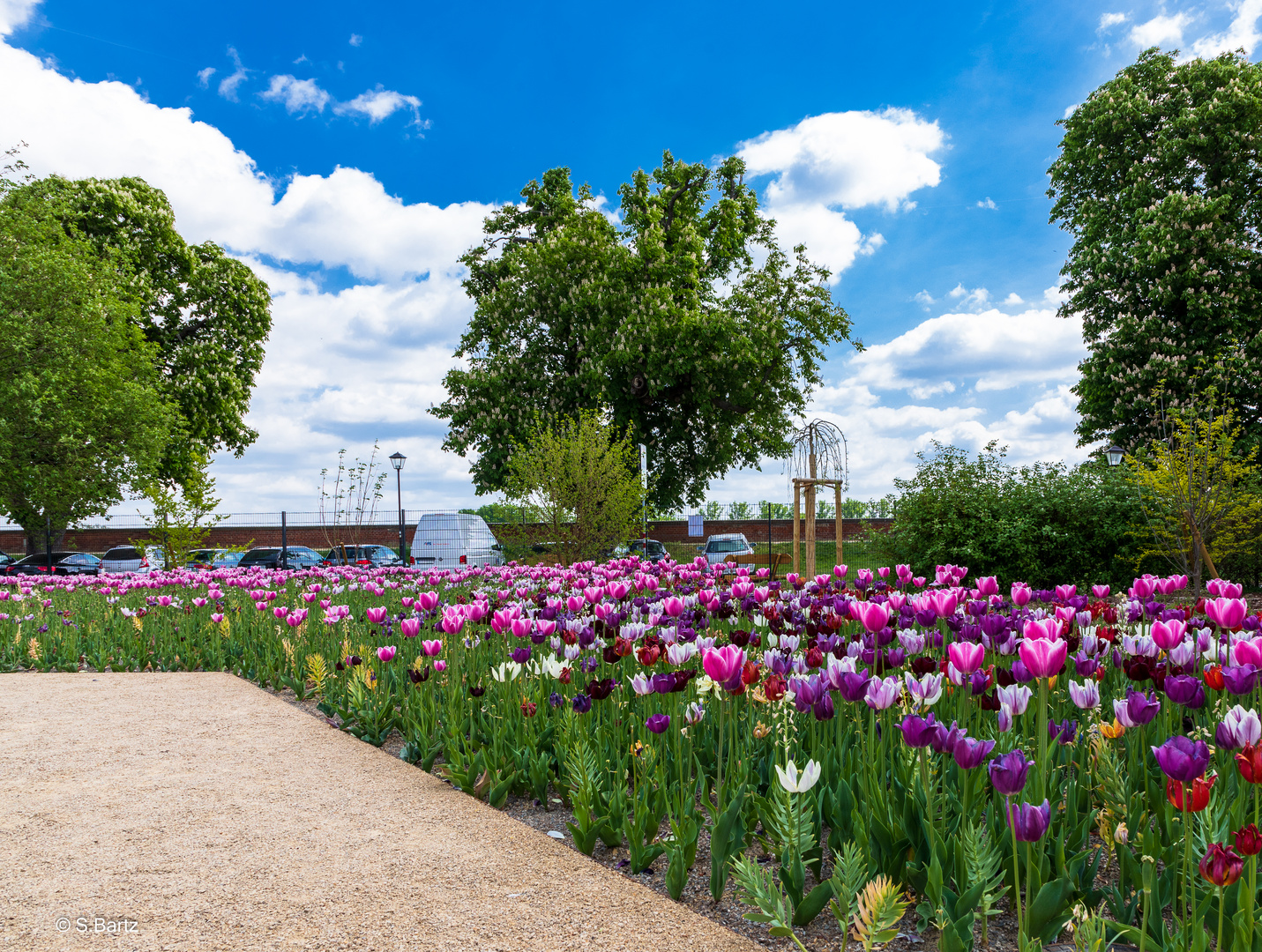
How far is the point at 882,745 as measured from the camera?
2672 millimetres

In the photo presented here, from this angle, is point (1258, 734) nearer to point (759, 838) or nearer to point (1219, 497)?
point (759, 838)

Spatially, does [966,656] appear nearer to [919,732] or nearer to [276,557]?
[919,732]

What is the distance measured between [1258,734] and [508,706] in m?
3.05

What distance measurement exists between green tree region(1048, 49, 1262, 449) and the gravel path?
1936 cm

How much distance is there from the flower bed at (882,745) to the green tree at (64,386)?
65.1ft

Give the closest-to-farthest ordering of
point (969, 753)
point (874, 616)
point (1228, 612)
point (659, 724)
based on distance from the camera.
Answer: point (969, 753) → point (659, 724) → point (1228, 612) → point (874, 616)

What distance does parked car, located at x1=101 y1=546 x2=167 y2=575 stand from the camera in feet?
59.2

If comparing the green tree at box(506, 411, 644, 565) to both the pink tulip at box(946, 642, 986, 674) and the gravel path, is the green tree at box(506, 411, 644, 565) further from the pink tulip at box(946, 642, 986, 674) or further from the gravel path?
the pink tulip at box(946, 642, 986, 674)

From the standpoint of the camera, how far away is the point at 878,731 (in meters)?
3.58

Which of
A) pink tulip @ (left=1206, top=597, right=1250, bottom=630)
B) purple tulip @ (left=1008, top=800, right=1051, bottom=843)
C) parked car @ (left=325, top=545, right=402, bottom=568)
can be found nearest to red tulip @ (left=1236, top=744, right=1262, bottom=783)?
purple tulip @ (left=1008, top=800, right=1051, bottom=843)

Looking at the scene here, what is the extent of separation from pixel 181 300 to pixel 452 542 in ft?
52.1

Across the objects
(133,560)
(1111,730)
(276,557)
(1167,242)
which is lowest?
(133,560)

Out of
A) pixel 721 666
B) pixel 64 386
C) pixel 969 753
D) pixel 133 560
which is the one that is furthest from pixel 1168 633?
pixel 133 560

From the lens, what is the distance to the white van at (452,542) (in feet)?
60.6
